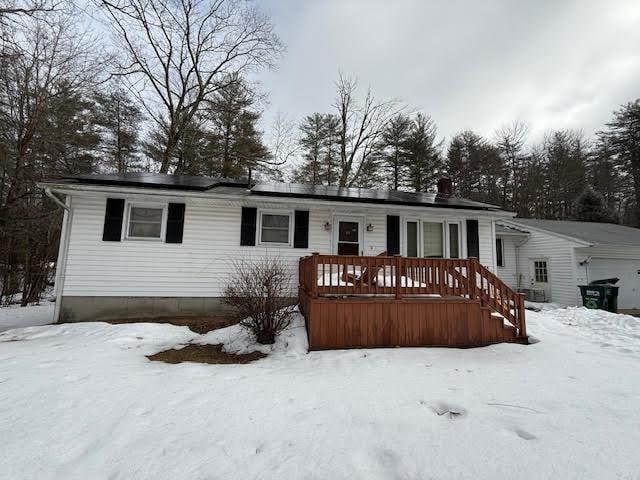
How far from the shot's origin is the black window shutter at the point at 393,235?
8.20 m

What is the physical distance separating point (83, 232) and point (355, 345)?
23.6 ft

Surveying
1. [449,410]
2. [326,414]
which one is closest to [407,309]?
[449,410]

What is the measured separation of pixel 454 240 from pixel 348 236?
3.45m

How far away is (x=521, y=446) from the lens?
217 centimetres

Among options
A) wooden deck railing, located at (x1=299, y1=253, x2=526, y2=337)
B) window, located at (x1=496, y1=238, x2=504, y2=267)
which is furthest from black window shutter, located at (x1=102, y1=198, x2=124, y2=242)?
window, located at (x1=496, y1=238, x2=504, y2=267)

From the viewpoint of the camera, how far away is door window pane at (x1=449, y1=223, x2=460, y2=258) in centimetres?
859

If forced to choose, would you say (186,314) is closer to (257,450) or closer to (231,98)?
(257,450)

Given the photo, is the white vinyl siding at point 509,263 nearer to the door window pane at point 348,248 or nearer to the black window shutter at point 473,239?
the black window shutter at point 473,239

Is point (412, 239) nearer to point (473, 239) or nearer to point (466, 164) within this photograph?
point (473, 239)

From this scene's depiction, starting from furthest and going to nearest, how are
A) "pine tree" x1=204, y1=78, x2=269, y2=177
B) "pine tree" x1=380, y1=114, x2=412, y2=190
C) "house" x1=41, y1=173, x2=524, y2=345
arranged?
"pine tree" x1=380, y1=114, x2=412, y2=190 → "pine tree" x1=204, y1=78, x2=269, y2=177 → "house" x1=41, y1=173, x2=524, y2=345

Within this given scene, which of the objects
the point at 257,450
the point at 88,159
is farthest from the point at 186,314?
the point at 88,159

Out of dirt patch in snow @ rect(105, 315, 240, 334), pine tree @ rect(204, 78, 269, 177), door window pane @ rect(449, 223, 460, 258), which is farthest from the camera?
pine tree @ rect(204, 78, 269, 177)

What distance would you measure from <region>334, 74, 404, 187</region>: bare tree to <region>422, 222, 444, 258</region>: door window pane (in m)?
11.3

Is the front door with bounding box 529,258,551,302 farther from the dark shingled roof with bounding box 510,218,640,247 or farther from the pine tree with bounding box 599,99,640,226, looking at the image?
the pine tree with bounding box 599,99,640,226
